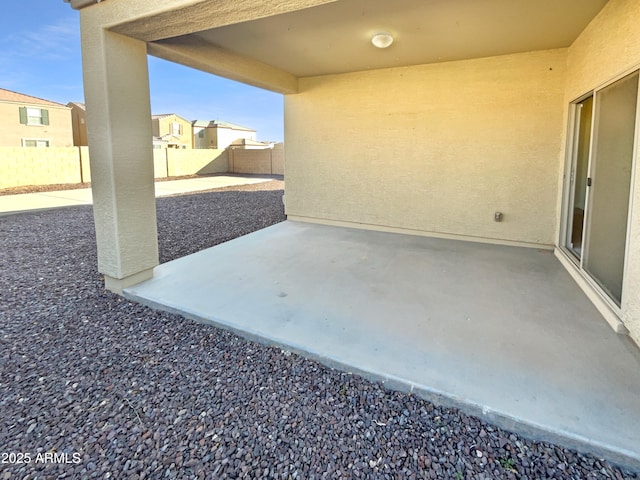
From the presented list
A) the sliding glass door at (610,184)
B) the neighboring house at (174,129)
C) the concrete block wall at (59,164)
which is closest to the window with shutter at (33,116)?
the concrete block wall at (59,164)

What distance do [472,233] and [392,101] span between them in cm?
253

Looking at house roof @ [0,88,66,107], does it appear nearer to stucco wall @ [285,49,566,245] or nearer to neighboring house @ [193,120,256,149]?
neighboring house @ [193,120,256,149]

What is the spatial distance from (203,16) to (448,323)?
3226 mm

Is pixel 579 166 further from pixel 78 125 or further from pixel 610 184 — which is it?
pixel 78 125

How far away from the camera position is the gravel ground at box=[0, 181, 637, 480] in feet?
5.70

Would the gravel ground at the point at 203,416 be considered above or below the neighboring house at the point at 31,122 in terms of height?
below

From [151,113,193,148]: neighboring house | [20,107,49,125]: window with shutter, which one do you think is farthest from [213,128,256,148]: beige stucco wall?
[20,107,49,125]: window with shutter

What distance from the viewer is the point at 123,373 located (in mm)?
2473

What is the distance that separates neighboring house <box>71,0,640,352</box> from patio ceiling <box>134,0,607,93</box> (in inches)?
1.1

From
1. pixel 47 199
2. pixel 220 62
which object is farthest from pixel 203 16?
pixel 47 199

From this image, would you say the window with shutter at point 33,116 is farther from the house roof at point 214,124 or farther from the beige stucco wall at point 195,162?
the house roof at point 214,124

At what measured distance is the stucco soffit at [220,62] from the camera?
4.08 m

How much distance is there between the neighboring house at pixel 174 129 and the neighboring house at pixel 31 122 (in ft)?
28.2

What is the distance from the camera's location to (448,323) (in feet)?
10.1
